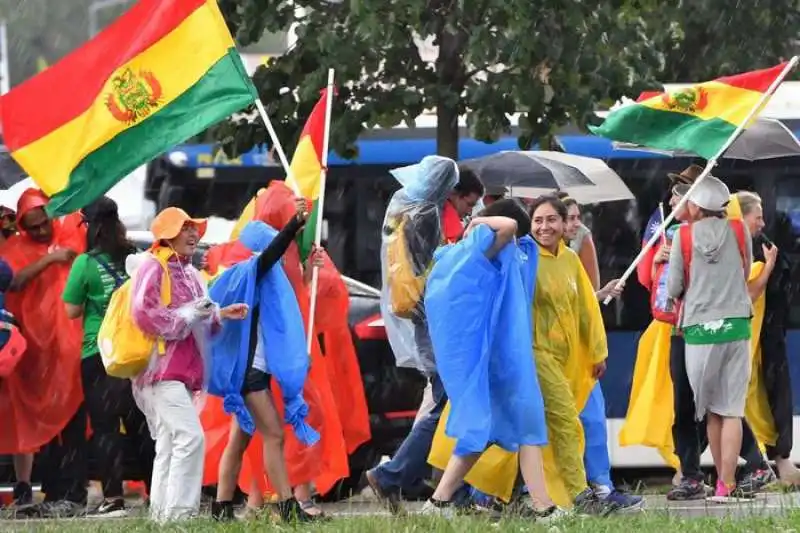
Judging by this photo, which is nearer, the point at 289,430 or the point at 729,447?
the point at 289,430

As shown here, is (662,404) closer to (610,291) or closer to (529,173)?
(610,291)

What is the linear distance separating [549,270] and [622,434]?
2803mm

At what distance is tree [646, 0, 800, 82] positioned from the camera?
70.1 ft

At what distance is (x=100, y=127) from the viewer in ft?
35.2

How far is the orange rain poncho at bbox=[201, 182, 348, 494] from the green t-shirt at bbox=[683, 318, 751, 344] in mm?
2078

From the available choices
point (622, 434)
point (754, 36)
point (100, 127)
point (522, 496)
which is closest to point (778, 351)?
point (622, 434)

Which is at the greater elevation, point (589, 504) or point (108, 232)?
point (108, 232)

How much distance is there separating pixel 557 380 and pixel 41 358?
344 cm

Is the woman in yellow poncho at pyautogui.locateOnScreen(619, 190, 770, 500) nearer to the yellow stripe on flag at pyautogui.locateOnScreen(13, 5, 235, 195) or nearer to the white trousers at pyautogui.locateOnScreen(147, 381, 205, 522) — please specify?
the yellow stripe on flag at pyautogui.locateOnScreen(13, 5, 235, 195)

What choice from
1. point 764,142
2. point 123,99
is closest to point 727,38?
point 764,142

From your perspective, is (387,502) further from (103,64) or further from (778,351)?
(778,351)

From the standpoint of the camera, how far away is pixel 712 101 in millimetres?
12664

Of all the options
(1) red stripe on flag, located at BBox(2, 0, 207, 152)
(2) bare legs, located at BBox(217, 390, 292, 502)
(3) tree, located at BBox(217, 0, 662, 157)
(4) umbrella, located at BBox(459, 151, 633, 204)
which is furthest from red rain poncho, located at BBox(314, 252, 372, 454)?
(3) tree, located at BBox(217, 0, 662, 157)

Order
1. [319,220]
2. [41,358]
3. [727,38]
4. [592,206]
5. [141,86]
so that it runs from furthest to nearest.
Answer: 1. [727,38]
2. [592,206]
3. [41,358]
4. [319,220]
5. [141,86]
